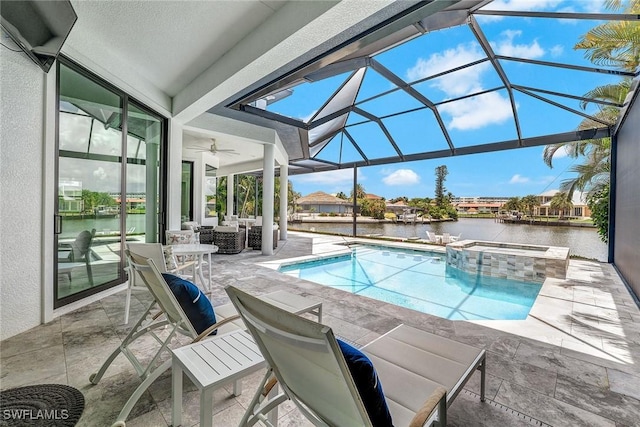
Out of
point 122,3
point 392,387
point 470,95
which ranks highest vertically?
point 470,95

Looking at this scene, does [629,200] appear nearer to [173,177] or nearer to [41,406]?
[41,406]

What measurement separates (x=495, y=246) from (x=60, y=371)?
35.1ft

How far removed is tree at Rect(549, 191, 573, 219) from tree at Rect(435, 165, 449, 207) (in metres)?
4.23

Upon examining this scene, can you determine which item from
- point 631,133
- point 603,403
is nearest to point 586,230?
point 631,133

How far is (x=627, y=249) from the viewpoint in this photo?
5.35 m

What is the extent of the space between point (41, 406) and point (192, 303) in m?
Result: 1.21

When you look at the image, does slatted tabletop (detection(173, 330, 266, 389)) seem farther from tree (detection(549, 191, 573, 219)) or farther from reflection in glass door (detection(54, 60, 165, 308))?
tree (detection(549, 191, 573, 219))

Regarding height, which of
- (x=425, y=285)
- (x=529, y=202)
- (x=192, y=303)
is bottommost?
(x=425, y=285)

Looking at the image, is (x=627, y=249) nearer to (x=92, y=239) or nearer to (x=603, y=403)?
(x=603, y=403)

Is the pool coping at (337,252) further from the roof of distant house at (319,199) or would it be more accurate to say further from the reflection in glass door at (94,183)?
the roof of distant house at (319,199)

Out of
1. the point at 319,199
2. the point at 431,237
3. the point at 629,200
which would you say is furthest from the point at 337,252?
the point at 319,199

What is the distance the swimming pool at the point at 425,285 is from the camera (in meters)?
4.60

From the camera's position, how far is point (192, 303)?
205 cm

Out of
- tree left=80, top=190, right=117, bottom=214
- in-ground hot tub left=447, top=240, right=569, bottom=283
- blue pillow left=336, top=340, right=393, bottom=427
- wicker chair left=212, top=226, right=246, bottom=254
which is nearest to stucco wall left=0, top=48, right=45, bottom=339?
tree left=80, top=190, right=117, bottom=214
